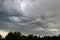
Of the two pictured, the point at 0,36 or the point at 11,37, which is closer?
the point at 11,37

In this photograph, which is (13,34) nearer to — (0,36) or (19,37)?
(19,37)

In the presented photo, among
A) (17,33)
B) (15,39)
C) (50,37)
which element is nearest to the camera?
(15,39)

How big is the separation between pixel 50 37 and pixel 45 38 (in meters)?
9.63

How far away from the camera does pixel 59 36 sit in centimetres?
15575

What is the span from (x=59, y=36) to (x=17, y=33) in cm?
4287

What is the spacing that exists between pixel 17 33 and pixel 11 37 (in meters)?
10.1

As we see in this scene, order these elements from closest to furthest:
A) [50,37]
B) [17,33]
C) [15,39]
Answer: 1. [15,39]
2. [17,33]
3. [50,37]

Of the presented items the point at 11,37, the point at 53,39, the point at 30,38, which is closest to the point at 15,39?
the point at 11,37

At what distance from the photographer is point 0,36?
159 metres

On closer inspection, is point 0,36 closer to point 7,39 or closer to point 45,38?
point 7,39

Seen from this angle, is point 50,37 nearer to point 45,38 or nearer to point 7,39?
point 45,38

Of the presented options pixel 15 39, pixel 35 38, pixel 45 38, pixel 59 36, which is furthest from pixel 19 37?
pixel 59 36

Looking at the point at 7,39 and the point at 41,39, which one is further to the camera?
the point at 41,39

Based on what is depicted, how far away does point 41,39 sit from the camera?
157125 millimetres
